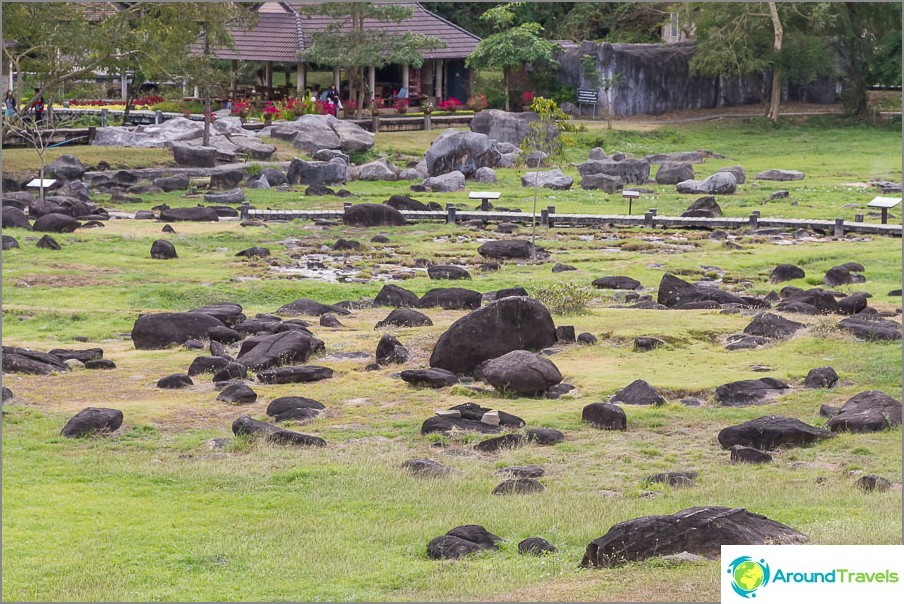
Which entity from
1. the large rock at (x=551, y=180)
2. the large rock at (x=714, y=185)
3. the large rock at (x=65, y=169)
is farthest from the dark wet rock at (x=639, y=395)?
the large rock at (x=65, y=169)

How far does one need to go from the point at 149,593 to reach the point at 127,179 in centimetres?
3672

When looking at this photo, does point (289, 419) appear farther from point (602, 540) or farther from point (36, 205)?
point (36, 205)

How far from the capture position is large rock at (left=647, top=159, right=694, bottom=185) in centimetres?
4681

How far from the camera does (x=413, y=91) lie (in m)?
64.2

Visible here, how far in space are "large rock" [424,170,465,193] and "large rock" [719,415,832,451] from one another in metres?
29.8

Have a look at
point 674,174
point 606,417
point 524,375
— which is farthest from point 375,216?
point 606,417

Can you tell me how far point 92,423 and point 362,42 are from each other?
1621 inches

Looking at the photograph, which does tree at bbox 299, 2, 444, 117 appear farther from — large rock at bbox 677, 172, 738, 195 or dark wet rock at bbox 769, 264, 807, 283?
dark wet rock at bbox 769, 264, 807, 283

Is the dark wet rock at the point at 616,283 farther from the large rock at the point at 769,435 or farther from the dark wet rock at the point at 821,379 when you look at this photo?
the large rock at the point at 769,435

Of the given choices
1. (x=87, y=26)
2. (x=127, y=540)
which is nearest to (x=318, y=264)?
(x=87, y=26)

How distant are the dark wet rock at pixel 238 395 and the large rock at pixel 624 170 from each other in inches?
1157

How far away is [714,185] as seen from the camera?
146 feet

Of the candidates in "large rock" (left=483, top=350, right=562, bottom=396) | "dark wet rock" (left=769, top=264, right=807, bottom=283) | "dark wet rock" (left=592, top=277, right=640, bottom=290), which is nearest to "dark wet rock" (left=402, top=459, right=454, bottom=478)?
"large rock" (left=483, top=350, right=562, bottom=396)

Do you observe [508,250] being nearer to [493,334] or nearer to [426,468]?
[493,334]
